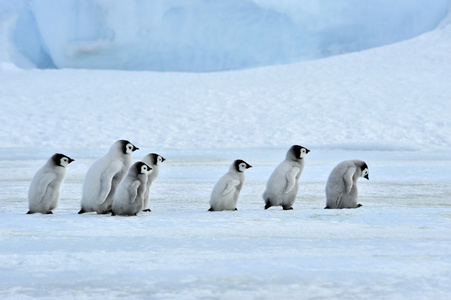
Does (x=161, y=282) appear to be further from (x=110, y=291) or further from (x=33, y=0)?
(x=33, y=0)

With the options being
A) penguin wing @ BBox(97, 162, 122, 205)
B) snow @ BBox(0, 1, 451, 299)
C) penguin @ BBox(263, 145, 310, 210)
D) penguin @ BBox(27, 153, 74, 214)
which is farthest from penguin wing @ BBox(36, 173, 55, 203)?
penguin @ BBox(263, 145, 310, 210)

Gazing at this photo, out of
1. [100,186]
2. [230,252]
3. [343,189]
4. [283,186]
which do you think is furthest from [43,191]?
[343,189]

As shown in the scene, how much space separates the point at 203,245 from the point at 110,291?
0.79m

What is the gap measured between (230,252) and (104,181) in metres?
1.42

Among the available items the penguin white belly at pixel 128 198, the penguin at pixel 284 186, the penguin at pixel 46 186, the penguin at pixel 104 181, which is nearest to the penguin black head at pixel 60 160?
the penguin at pixel 46 186

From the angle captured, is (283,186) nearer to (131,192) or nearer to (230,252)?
(131,192)

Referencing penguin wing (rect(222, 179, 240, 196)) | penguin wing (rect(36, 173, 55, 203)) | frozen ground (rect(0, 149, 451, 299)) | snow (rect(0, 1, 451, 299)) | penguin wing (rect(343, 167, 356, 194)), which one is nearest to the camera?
frozen ground (rect(0, 149, 451, 299))

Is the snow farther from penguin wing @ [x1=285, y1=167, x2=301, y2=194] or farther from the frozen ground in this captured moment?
penguin wing @ [x1=285, y1=167, x2=301, y2=194]

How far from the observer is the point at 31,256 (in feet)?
8.69

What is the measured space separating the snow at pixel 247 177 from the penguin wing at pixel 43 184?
0.45 feet

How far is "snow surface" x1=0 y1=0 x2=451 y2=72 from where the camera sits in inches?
720

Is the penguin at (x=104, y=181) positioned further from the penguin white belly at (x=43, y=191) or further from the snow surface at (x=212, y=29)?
the snow surface at (x=212, y=29)

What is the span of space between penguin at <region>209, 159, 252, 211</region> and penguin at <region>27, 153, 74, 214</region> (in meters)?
0.86

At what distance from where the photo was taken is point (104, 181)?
13.0 feet
